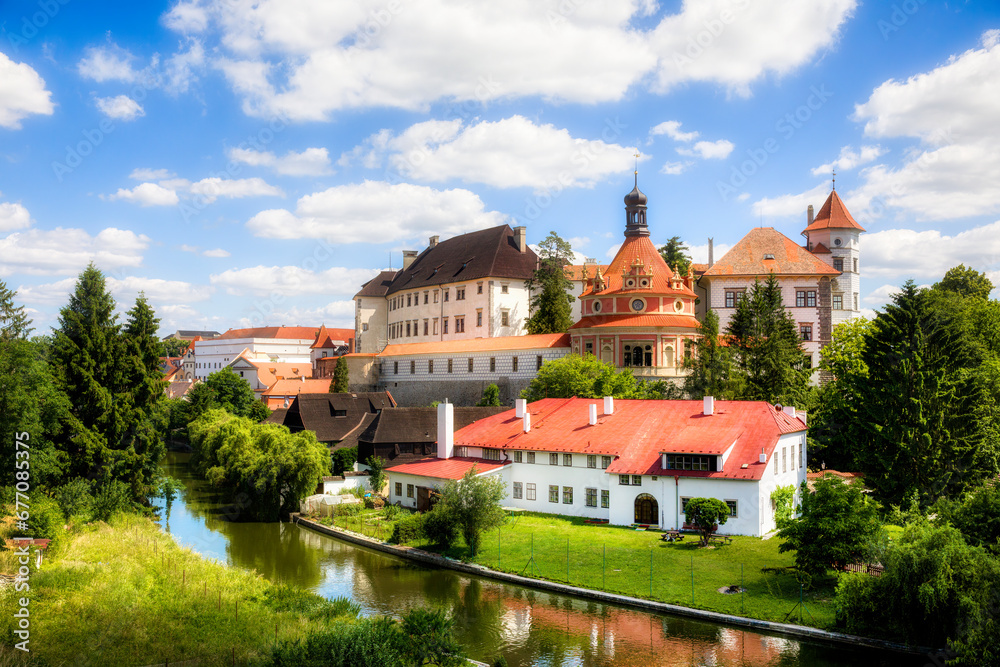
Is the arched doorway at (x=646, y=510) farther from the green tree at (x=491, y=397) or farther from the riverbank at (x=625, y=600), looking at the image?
the green tree at (x=491, y=397)

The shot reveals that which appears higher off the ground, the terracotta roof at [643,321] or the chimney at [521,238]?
the chimney at [521,238]

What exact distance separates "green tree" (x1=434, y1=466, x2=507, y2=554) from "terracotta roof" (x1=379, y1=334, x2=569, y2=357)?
2405cm

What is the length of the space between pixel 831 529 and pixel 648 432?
36.0 ft

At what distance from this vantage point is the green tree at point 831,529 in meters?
21.0

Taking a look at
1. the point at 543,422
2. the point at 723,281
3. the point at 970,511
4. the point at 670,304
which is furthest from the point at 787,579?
the point at 723,281

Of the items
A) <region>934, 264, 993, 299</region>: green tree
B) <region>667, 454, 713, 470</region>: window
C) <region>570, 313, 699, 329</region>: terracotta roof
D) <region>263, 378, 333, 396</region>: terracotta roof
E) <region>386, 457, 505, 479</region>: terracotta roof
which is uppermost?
<region>934, 264, 993, 299</region>: green tree

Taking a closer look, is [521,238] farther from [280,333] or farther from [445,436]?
[280,333]

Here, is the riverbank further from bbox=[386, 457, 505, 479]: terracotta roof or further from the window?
the window

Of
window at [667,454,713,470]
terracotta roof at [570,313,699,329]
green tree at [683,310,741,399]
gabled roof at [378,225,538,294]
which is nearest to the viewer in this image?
window at [667,454,713,470]

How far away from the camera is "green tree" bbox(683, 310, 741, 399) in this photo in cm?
4216

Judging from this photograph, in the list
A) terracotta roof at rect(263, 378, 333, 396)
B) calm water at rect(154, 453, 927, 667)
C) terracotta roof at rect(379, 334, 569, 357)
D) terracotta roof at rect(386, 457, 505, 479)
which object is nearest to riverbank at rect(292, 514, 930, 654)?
calm water at rect(154, 453, 927, 667)

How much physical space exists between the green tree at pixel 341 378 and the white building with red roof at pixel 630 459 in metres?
27.4

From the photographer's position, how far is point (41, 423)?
1089 inches

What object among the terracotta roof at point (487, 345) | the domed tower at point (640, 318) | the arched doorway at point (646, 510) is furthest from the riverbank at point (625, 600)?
the terracotta roof at point (487, 345)
